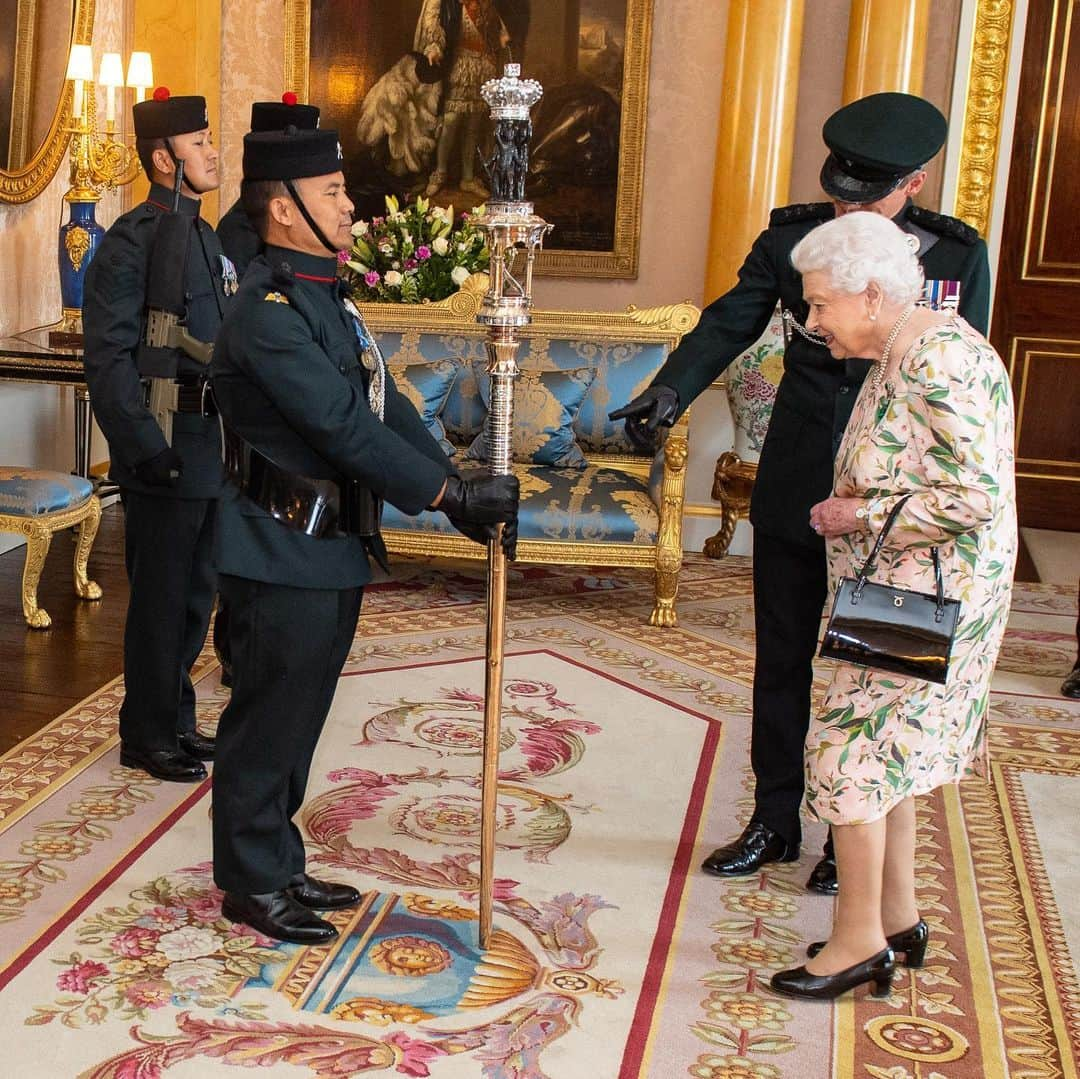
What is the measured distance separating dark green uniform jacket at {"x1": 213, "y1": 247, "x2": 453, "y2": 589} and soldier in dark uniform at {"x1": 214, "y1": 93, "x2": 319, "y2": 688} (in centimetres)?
88

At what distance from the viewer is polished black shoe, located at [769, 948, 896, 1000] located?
295 centimetres

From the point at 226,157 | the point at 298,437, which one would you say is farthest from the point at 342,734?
the point at 226,157

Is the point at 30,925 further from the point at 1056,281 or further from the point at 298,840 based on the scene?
the point at 1056,281

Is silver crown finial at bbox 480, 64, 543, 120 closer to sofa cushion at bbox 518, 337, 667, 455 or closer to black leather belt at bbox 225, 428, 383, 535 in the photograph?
black leather belt at bbox 225, 428, 383, 535

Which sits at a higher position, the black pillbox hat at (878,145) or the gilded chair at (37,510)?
the black pillbox hat at (878,145)

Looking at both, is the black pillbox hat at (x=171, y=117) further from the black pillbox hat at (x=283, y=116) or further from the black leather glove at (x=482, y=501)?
the black leather glove at (x=482, y=501)

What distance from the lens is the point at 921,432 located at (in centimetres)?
267

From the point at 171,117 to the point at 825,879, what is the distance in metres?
2.67

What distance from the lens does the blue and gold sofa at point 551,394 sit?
5980mm

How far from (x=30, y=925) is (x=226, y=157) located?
6.53 metres

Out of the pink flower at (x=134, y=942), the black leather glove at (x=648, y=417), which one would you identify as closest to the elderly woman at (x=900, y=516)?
the black leather glove at (x=648, y=417)

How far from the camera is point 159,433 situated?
376 centimetres

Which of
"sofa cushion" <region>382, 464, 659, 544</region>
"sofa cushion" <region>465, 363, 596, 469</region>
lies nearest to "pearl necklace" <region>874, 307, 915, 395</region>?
"sofa cushion" <region>382, 464, 659, 544</region>

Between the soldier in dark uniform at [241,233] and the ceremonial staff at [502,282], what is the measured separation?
102 centimetres
